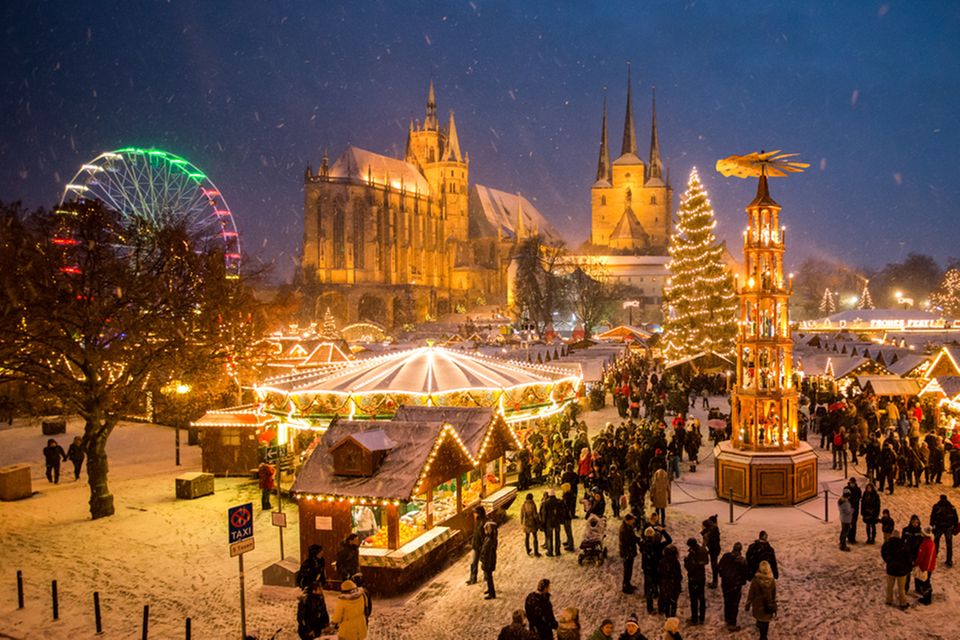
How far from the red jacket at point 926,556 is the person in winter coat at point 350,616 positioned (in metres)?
7.21

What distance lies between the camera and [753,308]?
1466 centimetres

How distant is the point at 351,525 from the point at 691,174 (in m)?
30.6

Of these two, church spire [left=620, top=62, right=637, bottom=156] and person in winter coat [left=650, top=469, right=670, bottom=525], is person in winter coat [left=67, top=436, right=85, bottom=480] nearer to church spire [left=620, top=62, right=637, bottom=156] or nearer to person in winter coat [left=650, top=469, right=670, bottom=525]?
person in winter coat [left=650, top=469, right=670, bottom=525]

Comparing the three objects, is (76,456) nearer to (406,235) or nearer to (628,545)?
(628,545)

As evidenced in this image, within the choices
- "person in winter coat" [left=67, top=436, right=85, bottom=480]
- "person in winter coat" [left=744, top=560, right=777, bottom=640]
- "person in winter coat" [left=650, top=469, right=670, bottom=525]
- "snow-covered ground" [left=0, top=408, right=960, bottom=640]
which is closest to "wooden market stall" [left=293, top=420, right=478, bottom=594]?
"snow-covered ground" [left=0, top=408, right=960, bottom=640]

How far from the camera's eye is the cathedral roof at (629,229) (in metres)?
105

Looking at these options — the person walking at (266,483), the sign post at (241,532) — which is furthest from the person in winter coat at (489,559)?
the person walking at (266,483)

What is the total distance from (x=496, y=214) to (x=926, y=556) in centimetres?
10825

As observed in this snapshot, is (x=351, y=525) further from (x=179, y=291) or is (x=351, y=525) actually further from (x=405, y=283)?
(x=405, y=283)

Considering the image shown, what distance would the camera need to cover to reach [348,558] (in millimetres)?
9359

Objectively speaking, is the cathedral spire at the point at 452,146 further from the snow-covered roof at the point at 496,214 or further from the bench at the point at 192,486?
the bench at the point at 192,486


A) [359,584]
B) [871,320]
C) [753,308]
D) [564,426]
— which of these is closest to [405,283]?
[871,320]

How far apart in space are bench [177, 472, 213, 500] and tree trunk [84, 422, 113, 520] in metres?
1.49

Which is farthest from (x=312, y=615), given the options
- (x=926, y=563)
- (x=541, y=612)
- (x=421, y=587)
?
(x=926, y=563)
